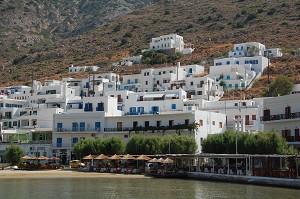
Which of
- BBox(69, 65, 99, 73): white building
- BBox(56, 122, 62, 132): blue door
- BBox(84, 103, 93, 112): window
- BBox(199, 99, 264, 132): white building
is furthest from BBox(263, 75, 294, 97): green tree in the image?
BBox(69, 65, 99, 73): white building

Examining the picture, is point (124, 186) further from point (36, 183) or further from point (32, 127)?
point (32, 127)

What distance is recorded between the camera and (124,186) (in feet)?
146

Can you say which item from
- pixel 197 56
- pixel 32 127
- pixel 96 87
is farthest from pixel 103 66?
pixel 32 127

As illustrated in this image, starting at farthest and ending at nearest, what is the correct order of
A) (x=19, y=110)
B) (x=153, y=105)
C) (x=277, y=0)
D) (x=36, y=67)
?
(x=277, y=0)
(x=36, y=67)
(x=19, y=110)
(x=153, y=105)

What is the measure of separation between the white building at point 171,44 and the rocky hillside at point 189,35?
10.1ft

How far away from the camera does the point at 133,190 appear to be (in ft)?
134

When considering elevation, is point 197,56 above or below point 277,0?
below

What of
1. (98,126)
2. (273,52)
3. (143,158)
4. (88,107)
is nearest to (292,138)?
(143,158)

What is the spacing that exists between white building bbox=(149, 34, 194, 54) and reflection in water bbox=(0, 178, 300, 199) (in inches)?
3487

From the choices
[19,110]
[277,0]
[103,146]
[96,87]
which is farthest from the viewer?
[277,0]

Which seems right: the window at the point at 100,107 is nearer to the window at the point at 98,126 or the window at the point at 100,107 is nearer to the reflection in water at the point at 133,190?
the window at the point at 98,126

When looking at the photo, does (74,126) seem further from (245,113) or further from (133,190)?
(133,190)

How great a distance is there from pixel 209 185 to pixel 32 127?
43.1 m

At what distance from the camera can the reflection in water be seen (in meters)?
36.9
